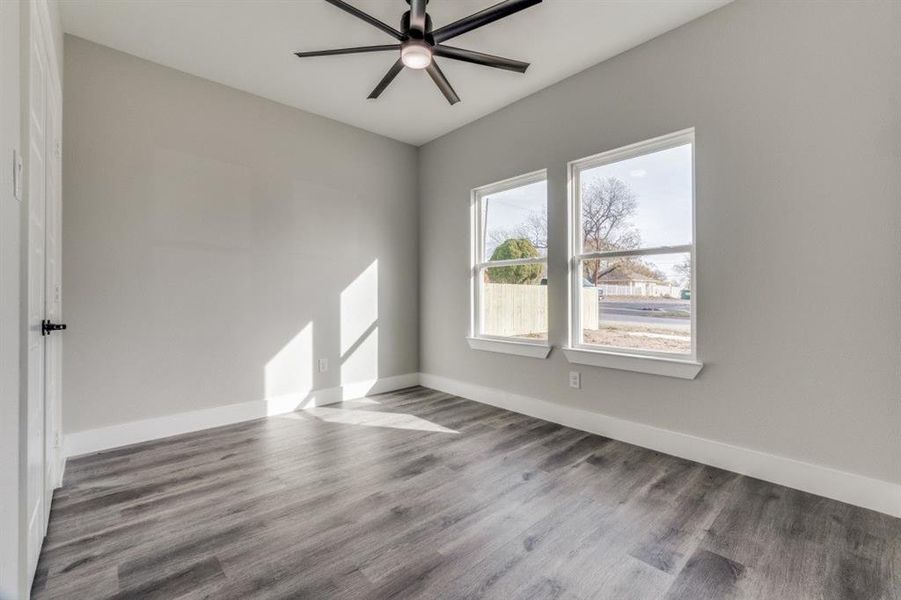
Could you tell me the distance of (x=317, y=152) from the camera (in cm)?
391

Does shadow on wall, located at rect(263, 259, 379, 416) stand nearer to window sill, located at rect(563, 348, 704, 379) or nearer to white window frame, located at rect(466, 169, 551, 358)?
white window frame, located at rect(466, 169, 551, 358)

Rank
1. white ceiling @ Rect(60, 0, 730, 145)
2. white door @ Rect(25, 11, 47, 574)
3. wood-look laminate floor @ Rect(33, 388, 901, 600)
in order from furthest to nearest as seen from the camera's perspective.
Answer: white ceiling @ Rect(60, 0, 730, 145) → wood-look laminate floor @ Rect(33, 388, 901, 600) → white door @ Rect(25, 11, 47, 574)

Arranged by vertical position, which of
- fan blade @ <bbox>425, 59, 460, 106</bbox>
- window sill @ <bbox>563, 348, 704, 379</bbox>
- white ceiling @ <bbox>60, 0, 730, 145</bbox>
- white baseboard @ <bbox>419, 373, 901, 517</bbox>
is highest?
white ceiling @ <bbox>60, 0, 730, 145</bbox>

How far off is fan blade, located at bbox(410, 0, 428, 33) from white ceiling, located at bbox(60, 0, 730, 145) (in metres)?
0.54

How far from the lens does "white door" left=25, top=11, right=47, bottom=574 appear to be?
1.37m

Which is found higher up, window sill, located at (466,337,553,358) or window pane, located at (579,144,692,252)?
window pane, located at (579,144,692,252)

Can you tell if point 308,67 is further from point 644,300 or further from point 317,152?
point 644,300

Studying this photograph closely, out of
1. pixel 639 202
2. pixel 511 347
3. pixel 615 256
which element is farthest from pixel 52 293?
pixel 639 202

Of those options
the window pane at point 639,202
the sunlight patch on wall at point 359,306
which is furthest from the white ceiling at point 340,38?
the sunlight patch on wall at point 359,306

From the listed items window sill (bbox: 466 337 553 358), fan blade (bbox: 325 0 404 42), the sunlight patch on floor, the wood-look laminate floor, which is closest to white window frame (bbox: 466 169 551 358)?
window sill (bbox: 466 337 553 358)

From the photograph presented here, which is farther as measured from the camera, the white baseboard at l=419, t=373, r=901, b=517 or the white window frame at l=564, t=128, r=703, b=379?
the white window frame at l=564, t=128, r=703, b=379

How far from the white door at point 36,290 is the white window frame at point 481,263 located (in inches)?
122

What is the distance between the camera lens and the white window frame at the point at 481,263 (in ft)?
12.2

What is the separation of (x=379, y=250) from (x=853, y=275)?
375 centimetres
